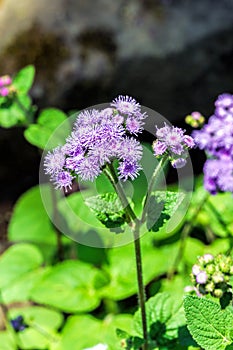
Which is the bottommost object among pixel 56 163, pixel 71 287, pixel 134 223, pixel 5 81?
pixel 71 287

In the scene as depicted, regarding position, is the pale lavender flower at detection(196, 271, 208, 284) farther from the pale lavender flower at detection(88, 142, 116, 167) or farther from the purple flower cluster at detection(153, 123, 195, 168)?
the pale lavender flower at detection(88, 142, 116, 167)

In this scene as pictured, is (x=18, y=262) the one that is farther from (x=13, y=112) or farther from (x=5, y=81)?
(x=5, y=81)

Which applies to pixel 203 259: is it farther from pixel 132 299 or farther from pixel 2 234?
pixel 2 234

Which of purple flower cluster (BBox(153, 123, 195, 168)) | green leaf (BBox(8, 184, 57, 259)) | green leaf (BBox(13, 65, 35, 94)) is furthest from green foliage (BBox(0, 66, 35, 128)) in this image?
purple flower cluster (BBox(153, 123, 195, 168))

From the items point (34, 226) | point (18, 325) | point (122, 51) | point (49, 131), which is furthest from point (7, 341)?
point (122, 51)

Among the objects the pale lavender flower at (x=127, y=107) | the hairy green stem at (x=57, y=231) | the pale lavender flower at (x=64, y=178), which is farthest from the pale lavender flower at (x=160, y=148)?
the hairy green stem at (x=57, y=231)

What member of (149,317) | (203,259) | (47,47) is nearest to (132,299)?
(149,317)

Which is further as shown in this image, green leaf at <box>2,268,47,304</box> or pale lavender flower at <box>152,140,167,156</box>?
green leaf at <box>2,268,47,304</box>
